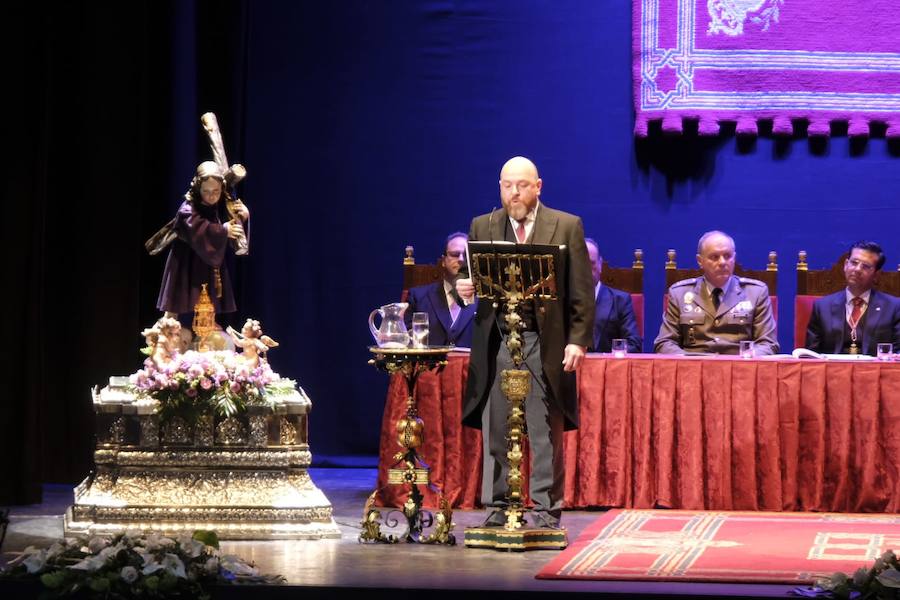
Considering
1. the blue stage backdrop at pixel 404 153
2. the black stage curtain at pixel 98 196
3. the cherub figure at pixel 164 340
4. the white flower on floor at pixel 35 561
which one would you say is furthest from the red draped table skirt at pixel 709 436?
the white flower on floor at pixel 35 561

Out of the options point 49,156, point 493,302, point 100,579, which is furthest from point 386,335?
point 49,156

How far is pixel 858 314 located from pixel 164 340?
3.14m

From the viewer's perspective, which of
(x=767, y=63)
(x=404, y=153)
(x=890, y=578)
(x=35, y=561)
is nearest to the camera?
(x=890, y=578)

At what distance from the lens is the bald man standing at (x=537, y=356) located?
17.5 feet

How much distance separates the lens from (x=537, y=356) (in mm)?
5383

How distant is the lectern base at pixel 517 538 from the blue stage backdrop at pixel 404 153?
3.03 m

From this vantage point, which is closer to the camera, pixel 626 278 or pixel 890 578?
pixel 890 578

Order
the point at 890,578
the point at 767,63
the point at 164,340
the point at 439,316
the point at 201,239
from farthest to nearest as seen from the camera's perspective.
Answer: the point at 767,63 → the point at 439,316 → the point at 201,239 → the point at 164,340 → the point at 890,578

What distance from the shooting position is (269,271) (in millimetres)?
8234

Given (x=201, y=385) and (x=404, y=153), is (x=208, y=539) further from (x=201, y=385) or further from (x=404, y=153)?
(x=404, y=153)

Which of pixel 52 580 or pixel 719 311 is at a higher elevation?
pixel 719 311

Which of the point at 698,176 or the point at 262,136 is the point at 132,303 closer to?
the point at 262,136

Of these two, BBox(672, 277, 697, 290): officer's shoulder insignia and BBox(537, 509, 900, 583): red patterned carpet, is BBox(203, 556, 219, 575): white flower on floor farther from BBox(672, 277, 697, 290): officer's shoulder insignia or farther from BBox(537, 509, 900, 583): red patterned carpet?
BBox(672, 277, 697, 290): officer's shoulder insignia

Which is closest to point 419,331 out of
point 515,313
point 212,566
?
point 515,313
